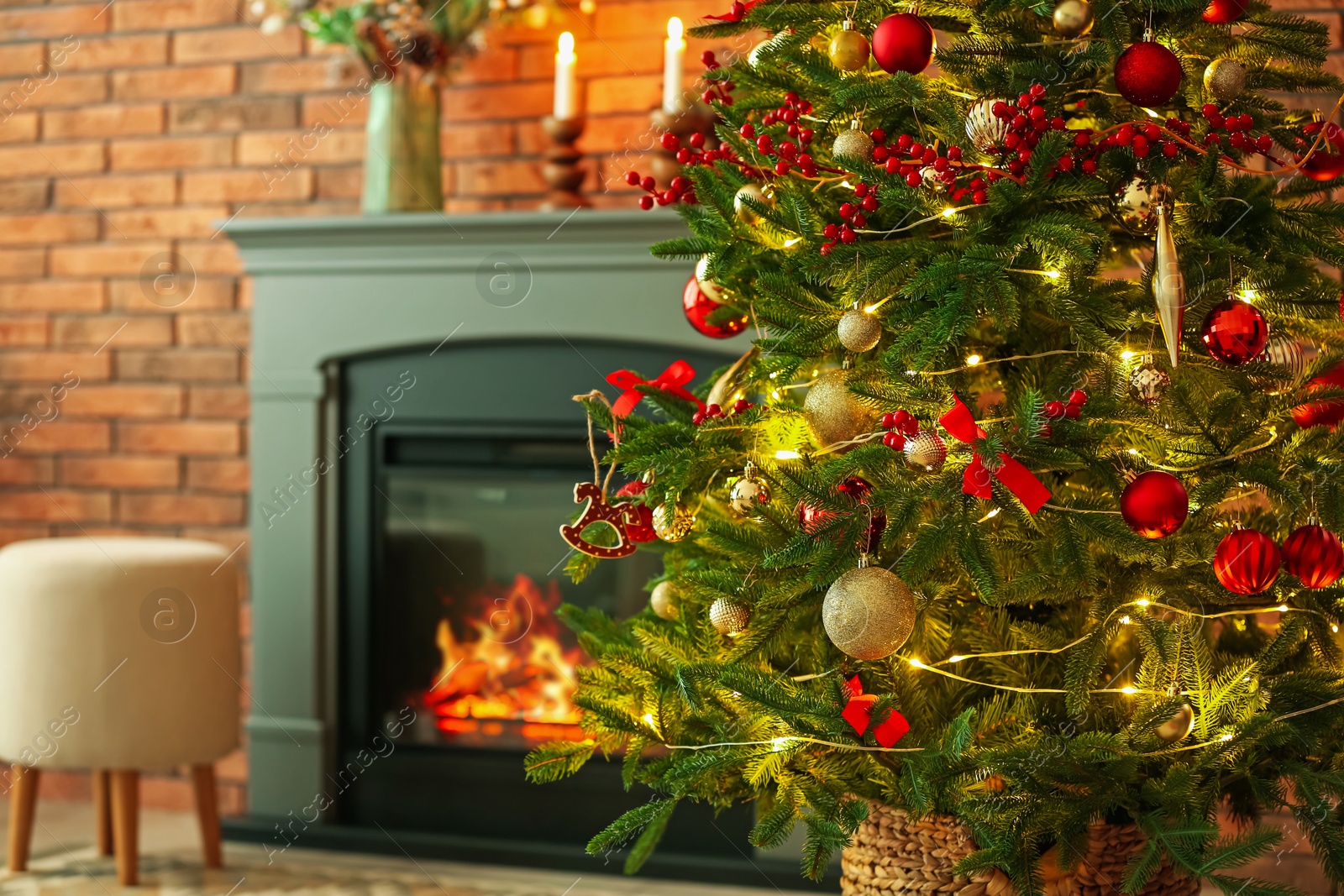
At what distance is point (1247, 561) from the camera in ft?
3.64

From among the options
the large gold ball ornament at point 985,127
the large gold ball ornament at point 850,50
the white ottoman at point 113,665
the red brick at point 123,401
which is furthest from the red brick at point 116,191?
the large gold ball ornament at point 985,127

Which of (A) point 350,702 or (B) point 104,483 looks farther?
(B) point 104,483

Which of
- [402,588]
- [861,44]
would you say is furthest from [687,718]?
[402,588]

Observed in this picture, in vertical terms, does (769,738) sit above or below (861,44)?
below

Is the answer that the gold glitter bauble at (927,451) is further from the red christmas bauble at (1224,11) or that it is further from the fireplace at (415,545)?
the fireplace at (415,545)

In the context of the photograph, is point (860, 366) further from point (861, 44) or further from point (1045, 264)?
point (861, 44)

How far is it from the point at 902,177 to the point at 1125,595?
49 cm

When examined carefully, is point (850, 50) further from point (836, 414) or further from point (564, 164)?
point (564, 164)

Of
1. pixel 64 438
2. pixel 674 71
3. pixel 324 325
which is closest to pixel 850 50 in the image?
pixel 674 71

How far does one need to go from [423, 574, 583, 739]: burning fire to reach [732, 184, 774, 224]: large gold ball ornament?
4.38ft

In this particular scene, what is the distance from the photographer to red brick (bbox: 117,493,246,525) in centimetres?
274

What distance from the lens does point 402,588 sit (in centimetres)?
253

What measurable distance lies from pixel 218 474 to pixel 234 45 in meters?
1.00

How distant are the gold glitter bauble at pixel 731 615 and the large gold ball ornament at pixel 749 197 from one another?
0.42m
